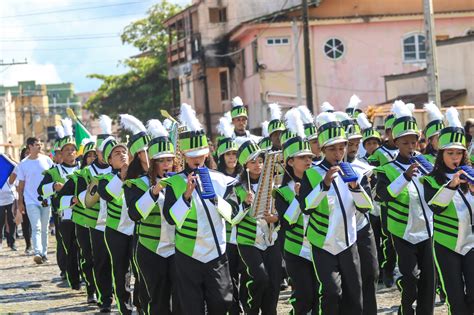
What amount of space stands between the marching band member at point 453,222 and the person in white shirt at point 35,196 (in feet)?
31.7

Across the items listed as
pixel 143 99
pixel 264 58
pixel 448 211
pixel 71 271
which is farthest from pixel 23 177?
pixel 143 99

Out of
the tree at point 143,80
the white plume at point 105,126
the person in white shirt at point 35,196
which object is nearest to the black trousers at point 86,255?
the white plume at point 105,126

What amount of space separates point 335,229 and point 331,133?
2.63 feet

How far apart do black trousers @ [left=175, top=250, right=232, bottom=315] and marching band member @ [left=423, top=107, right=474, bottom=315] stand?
178 centimetres

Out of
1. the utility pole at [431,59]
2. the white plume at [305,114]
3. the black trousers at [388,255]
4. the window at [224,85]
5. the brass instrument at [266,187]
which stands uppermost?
the window at [224,85]

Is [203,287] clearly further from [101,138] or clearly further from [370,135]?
[370,135]

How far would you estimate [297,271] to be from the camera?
10.3m

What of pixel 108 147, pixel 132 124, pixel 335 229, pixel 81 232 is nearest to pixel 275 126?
pixel 81 232

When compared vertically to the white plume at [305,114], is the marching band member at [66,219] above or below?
below

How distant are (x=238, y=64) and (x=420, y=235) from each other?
4316 cm

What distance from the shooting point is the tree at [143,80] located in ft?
215

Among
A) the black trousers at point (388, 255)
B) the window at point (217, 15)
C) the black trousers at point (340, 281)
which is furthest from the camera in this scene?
the window at point (217, 15)

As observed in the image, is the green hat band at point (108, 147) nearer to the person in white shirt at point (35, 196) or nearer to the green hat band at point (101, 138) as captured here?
the green hat band at point (101, 138)

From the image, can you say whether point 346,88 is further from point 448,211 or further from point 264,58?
point 448,211
